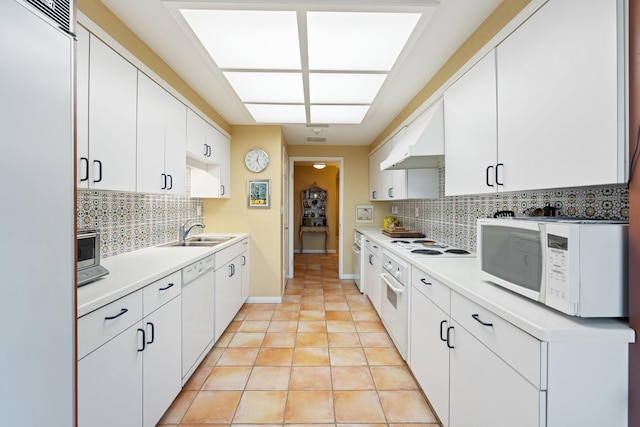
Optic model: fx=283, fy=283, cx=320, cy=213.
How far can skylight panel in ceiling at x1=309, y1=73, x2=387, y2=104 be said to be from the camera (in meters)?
2.24

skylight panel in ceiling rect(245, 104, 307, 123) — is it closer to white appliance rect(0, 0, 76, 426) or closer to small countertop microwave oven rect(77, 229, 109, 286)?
small countertop microwave oven rect(77, 229, 109, 286)

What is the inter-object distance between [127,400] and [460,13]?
2.60 m

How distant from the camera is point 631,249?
0.88 metres

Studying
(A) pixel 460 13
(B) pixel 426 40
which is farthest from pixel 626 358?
(B) pixel 426 40

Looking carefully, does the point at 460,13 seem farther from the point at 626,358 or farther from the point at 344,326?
the point at 344,326

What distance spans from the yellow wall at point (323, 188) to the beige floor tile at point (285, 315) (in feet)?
14.4

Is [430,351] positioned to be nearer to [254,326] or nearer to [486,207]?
[486,207]

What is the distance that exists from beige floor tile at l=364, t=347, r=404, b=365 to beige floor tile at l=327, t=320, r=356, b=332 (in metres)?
0.44

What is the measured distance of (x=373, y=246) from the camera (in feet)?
11.5

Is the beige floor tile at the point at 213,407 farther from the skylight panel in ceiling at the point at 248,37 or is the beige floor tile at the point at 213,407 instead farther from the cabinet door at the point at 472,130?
the skylight panel in ceiling at the point at 248,37

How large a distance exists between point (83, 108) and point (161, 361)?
1397 millimetres

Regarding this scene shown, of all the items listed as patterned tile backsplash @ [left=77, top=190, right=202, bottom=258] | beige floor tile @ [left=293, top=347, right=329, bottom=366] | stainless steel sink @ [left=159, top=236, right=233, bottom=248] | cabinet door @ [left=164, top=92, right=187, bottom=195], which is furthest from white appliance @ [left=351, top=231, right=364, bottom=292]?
cabinet door @ [left=164, top=92, right=187, bottom=195]

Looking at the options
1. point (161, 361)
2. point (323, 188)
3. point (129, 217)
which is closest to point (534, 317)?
point (161, 361)

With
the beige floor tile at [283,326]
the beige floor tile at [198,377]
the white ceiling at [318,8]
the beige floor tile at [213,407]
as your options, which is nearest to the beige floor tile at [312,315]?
the beige floor tile at [283,326]
